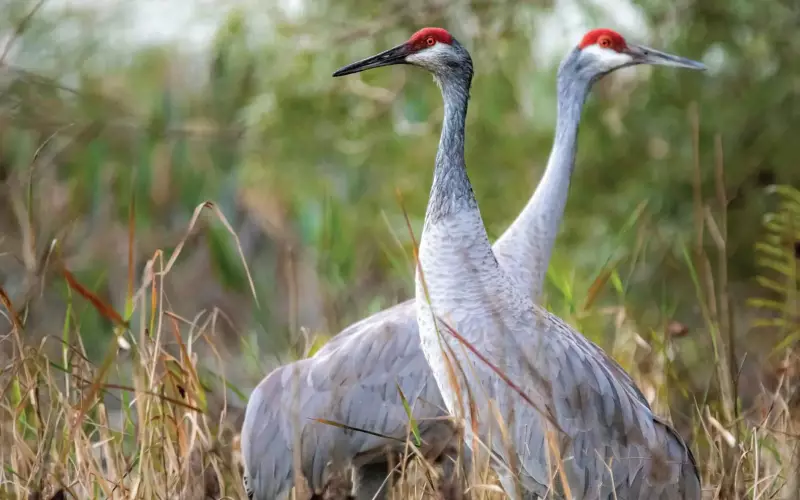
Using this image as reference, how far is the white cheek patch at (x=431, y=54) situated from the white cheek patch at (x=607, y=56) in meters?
1.12

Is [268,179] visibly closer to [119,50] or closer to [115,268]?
[119,50]

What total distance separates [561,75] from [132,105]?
8.75 ft

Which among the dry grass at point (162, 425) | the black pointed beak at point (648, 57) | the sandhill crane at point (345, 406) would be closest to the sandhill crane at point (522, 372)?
the dry grass at point (162, 425)

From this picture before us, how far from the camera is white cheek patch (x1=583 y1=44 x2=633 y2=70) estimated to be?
3543mm

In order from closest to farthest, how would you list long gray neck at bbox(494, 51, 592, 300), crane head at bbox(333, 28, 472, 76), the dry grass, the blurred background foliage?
the dry grass, crane head at bbox(333, 28, 472, 76), long gray neck at bbox(494, 51, 592, 300), the blurred background foliage

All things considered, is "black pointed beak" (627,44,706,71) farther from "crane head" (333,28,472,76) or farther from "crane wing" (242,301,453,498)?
"crane wing" (242,301,453,498)

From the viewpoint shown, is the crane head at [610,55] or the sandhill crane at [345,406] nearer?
the sandhill crane at [345,406]

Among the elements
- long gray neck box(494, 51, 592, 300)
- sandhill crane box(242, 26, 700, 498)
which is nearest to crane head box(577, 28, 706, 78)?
long gray neck box(494, 51, 592, 300)

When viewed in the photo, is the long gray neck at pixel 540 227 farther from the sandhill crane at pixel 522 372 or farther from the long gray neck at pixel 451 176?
the long gray neck at pixel 451 176

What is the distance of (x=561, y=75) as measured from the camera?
3576mm

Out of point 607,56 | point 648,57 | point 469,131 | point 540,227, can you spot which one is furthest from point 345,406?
point 469,131

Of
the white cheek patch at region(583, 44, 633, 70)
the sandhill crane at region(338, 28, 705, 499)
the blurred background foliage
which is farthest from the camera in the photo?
the blurred background foliage

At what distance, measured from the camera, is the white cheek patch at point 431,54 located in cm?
257

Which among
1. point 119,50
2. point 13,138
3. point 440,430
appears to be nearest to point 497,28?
point 119,50
